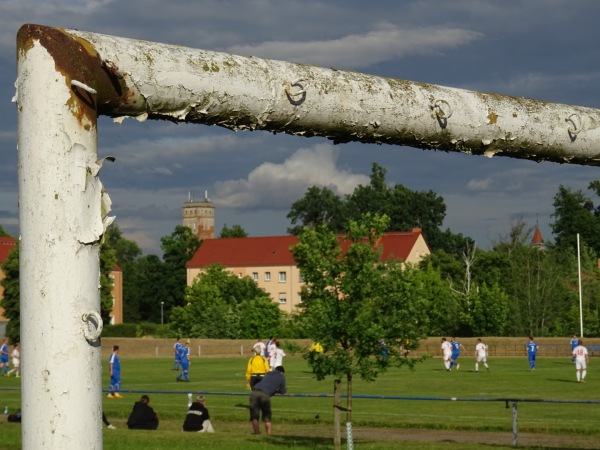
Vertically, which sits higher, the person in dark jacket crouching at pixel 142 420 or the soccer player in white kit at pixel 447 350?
the soccer player in white kit at pixel 447 350

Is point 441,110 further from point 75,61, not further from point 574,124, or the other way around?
point 75,61

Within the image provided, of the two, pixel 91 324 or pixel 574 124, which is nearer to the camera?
pixel 91 324

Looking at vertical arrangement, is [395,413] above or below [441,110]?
below

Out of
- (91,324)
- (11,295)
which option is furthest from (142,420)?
(11,295)

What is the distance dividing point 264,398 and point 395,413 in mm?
6011

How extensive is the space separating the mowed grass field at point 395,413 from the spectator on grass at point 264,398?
0.49m

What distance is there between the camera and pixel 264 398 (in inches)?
899

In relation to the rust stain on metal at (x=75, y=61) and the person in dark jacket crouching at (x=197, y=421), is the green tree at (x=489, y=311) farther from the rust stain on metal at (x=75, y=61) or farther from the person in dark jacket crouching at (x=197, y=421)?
the rust stain on metal at (x=75, y=61)

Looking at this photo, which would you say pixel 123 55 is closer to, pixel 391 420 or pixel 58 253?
pixel 58 253

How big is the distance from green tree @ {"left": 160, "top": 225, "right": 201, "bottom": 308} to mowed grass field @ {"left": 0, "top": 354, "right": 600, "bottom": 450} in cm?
8489

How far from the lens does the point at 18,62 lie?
8.27 ft

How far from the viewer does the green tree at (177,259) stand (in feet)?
434

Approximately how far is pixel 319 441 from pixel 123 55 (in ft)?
61.2

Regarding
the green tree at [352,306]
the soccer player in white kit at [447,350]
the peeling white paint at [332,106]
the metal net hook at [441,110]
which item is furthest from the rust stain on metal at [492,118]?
the soccer player in white kit at [447,350]
